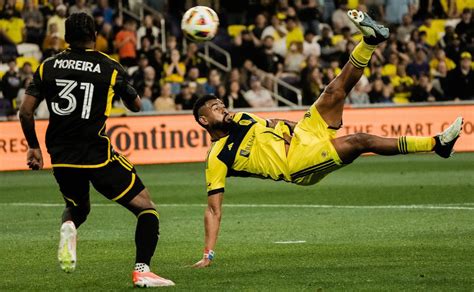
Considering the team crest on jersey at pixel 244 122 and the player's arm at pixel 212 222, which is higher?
the team crest on jersey at pixel 244 122

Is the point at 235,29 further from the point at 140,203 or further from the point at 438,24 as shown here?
the point at 140,203

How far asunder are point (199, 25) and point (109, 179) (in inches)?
209

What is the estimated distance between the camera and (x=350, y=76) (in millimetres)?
11180

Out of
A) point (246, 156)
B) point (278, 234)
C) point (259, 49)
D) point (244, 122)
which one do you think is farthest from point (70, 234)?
point (259, 49)

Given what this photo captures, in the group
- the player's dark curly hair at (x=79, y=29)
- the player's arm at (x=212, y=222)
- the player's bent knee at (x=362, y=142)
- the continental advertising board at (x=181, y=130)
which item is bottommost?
the continental advertising board at (x=181, y=130)

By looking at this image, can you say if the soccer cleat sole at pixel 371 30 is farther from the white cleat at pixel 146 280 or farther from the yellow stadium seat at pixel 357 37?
the yellow stadium seat at pixel 357 37

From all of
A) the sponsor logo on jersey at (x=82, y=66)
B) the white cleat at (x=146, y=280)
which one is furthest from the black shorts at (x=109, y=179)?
the sponsor logo on jersey at (x=82, y=66)

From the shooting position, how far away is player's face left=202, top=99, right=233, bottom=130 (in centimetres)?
1112

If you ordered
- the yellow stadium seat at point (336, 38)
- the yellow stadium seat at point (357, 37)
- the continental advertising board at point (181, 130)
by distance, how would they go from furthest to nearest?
1. the yellow stadium seat at point (357, 37)
2. the yellow stadium seat at point (336, 38)
3. the continental advertising board at point (181, 130)

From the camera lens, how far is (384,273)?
→ 9.90m

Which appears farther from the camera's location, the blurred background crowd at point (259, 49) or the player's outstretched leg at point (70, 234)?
the blurred background crowd at point (259, 49)

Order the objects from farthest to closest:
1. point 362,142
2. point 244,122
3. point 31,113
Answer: point 244,122
point 362,142
point 31,113

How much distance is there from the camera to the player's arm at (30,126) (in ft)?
30.6

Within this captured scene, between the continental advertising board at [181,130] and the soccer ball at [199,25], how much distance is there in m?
8.92
